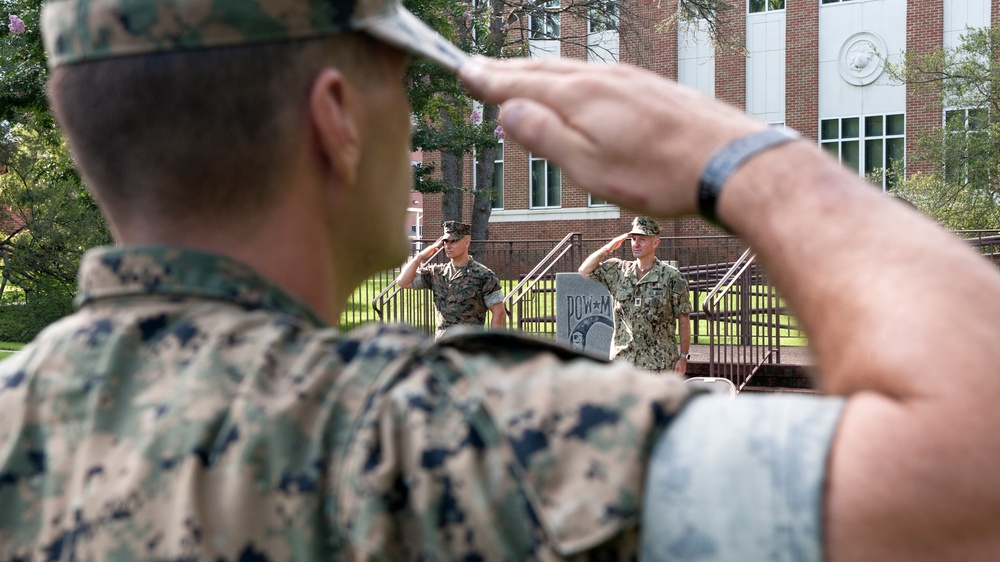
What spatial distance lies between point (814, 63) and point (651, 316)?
68.3 feet

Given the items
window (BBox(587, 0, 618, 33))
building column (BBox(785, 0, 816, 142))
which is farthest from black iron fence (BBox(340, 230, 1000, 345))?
building column (BBox(785, 0, 816, 142))

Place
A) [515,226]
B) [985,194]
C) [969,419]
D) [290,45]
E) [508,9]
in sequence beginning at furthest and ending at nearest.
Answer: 1. [515,226]
2. [508,9]
3. [985,194]
4. [290,45]
5. [969,419]

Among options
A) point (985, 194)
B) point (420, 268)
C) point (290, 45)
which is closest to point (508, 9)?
point (985, 194)

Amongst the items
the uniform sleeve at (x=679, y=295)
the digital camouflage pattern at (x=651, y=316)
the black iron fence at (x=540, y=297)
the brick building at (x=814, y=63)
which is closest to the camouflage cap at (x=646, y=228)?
the digital camouflage pattern at (x=651, y=316)

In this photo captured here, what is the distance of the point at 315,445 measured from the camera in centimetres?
99

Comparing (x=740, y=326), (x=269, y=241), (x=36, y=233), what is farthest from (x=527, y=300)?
(x=269, y=241)

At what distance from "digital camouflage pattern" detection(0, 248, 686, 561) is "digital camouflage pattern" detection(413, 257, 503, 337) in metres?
9.91

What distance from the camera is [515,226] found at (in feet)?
106

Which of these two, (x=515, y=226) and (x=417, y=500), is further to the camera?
(x=515, y=226)

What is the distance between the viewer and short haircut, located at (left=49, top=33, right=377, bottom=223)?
44.5 inches

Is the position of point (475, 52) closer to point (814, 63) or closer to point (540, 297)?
point (540, 297)

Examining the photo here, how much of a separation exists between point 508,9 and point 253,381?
25.6 m

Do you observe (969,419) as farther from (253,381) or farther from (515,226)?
(515,226)

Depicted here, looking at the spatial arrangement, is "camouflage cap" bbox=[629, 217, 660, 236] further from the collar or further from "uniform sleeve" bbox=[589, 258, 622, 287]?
the collar
